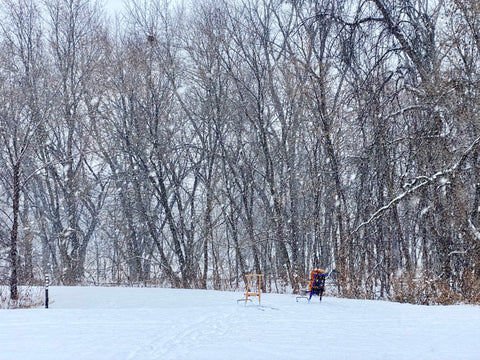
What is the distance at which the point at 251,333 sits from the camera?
7.54 meters

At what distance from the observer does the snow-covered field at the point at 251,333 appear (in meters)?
6.00

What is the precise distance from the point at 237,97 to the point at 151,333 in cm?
1632

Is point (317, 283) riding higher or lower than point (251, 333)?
higher

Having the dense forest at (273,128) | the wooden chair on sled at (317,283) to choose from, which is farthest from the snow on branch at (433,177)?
the wooden chair on sled at (317,283)

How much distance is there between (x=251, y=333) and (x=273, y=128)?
1679 centimetres

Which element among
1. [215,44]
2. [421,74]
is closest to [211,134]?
[215,44]

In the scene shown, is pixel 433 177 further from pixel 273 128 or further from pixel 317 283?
pixel 273 128

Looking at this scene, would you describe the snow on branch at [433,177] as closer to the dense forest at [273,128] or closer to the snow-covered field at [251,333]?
the dense forest at [273,128]

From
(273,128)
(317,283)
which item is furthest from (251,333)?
(273,128)

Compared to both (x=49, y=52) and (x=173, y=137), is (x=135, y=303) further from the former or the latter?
(x=49, y=52)

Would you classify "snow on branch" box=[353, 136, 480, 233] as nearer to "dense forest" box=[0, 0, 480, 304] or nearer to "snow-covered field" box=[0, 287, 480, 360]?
"dense forest" box=[0, 0, 480, 304]

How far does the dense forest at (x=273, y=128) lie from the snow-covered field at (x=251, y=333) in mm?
2408

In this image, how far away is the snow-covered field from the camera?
19.7ft

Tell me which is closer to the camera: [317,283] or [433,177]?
[433,177]
